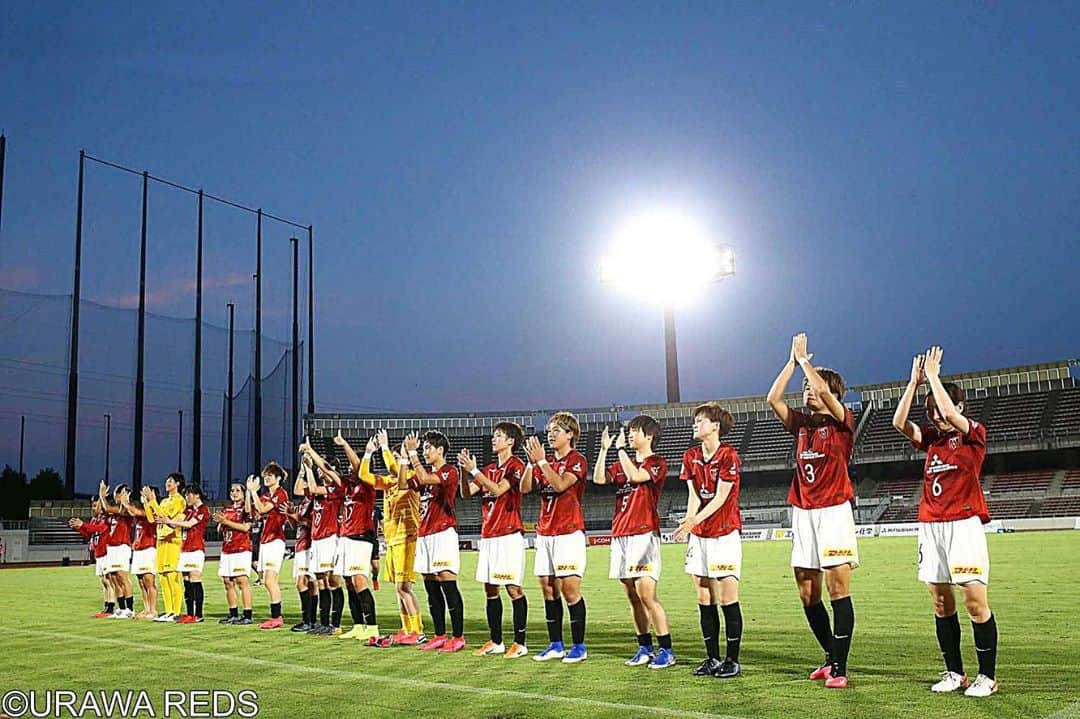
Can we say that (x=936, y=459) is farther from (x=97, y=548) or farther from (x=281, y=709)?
(x=97, y=548)

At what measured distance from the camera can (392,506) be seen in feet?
36.4

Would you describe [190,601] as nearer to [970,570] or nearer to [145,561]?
[145,561]

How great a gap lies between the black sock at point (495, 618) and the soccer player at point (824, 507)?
10.5 ft

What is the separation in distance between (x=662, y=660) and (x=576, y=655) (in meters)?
0.94

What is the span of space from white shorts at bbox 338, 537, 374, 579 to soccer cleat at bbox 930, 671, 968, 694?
6.38m

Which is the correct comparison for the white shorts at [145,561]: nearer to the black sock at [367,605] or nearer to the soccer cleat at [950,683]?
the black sock at [367,605]

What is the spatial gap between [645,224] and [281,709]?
3342cm

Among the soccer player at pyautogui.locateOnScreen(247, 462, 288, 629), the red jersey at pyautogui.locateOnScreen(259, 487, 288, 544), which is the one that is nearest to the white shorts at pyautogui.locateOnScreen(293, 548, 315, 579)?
the soccer player at pyautogui.locateOnScreen(247, 462, 288, 629)

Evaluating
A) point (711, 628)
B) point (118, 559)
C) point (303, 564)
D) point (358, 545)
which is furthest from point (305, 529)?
point (711, 628)

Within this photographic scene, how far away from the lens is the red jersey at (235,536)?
14047mm

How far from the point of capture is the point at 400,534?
10.9 meters

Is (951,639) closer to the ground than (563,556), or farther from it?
closer to the ground

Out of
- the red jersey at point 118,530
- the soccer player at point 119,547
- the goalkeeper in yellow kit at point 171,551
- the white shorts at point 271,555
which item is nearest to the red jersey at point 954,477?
the white shorts at point 271,555

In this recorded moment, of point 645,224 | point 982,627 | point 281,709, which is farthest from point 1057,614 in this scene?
point 645,224
